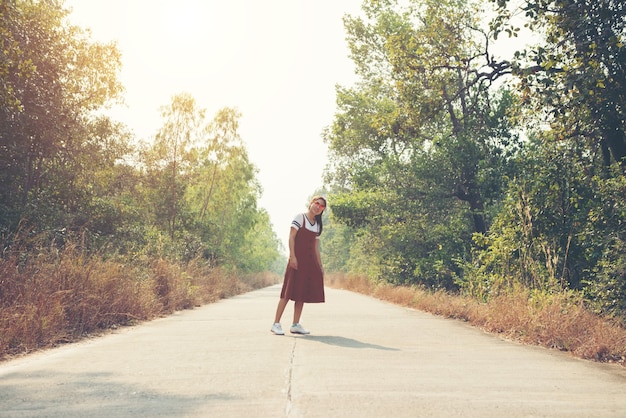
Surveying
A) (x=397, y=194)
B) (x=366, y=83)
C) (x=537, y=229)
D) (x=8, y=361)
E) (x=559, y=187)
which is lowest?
(x=8, y=361)

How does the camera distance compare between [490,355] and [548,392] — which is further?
[490,355]

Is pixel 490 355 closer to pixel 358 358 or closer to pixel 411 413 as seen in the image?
pixel 358 358

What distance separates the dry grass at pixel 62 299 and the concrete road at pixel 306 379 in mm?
472

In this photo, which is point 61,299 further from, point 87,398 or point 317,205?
point 87,398

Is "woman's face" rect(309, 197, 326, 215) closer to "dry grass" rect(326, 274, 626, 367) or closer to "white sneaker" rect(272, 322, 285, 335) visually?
"white sneaker" rect(272, 322, 285, 335)

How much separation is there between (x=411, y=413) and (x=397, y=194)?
63.2 ft

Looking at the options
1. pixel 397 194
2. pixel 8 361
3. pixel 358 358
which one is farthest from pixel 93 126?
pixel 358 358

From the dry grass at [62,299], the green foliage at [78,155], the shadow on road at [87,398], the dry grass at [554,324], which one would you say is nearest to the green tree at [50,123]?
the green foliage at [78,155]

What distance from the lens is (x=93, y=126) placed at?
787 inches

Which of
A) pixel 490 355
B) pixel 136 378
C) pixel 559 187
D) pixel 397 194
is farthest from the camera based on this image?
pixel 397 194

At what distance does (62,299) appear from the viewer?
8766 millimetres

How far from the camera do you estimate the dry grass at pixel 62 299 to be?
7324 millimetres

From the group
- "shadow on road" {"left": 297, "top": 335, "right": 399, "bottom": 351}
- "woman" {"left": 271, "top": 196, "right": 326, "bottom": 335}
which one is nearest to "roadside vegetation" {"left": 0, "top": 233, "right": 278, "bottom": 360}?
"woman" {"left": 271, "top": 196, "right": 326, "bottom": 335}

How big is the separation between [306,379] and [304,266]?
3.72 m
